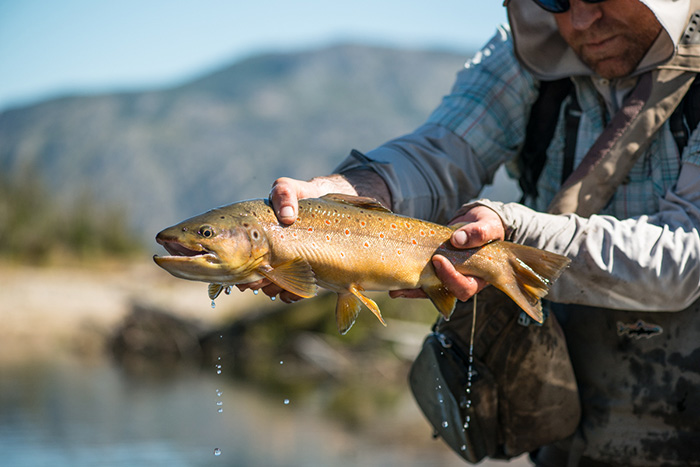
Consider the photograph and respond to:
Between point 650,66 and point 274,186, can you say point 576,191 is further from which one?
point 274,186

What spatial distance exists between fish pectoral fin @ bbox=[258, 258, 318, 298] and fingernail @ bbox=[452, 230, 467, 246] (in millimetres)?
535

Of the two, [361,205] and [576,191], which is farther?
[576,191]

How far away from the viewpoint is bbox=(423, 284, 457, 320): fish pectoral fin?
2971 millimetres

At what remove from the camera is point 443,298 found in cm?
298

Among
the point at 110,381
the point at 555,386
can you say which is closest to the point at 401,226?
the point at 555,386

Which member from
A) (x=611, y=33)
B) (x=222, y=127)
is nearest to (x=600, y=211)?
(x=611, y=33)

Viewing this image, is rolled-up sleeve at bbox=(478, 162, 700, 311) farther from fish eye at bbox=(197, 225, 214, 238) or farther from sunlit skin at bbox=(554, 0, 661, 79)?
fish eye at bbox=(197, 225, 214, 238)

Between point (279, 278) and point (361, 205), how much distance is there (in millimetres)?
430

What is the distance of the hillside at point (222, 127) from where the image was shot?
359 feet

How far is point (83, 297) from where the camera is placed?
15.5 metres

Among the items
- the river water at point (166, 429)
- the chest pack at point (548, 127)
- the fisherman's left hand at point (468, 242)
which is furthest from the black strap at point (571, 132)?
the river water at point (166, 429)

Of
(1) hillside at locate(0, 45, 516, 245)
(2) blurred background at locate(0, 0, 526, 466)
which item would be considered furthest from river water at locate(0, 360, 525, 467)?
(1) hillside at locate(0, 45, 516, 245)

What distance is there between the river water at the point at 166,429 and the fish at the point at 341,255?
6.31 metres

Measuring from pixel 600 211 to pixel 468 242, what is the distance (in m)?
0.80
